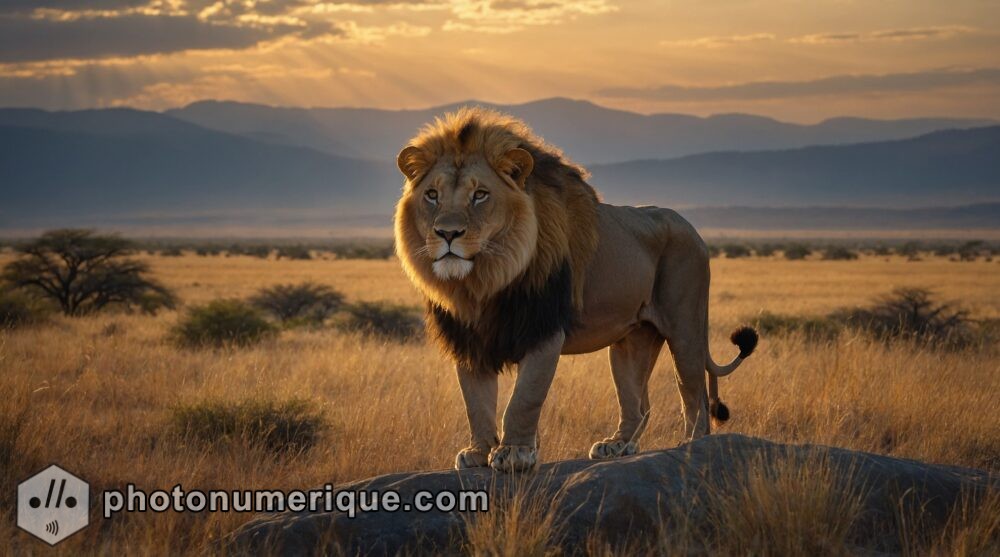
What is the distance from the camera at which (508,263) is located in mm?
5707

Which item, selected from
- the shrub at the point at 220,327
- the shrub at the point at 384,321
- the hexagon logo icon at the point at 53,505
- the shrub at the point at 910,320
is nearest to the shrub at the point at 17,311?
the shrub at the point at 220,327

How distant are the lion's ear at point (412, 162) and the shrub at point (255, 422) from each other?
2.82m

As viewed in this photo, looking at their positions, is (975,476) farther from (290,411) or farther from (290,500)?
(290,411)

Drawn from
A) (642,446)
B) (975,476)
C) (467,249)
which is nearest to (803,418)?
(642,446)

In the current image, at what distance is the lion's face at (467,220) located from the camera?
18.2 feet

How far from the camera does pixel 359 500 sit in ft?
Answer: 17.6

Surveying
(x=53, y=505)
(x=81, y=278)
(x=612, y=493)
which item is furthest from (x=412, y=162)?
(x=81, y=278)

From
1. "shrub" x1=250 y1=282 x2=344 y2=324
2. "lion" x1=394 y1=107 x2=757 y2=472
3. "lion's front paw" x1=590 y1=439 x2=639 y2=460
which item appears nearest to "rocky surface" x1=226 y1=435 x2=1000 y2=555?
"lion" x1=394 y1=107 x2=757 y2=472

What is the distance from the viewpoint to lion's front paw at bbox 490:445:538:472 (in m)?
5.72

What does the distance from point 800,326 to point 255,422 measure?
37.2 ft

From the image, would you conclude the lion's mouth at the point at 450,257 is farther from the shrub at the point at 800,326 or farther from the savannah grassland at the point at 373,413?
the shrub at the point at 800,326

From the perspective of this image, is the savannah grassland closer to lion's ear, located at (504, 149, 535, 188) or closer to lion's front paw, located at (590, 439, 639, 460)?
lion's front paw, located at (590, 439, 639, 460)

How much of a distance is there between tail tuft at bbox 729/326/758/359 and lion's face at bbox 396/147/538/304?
2.19 meters

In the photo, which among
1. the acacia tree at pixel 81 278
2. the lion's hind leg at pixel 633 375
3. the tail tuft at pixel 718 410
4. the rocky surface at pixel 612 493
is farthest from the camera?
the acacia tree at pixel 81 278
